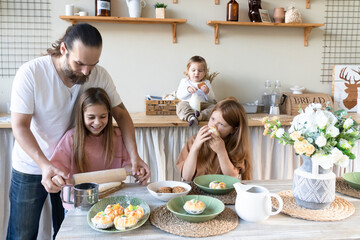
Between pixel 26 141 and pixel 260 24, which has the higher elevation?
pixel 260 24

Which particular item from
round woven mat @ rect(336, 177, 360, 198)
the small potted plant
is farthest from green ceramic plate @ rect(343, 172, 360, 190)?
the small potted plant

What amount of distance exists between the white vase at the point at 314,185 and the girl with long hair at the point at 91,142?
68 cm

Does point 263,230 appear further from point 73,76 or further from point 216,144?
point 73,76

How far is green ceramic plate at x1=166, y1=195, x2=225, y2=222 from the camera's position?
103 cm

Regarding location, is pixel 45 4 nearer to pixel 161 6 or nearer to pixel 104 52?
pixel 104 52

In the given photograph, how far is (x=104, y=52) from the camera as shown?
9.14 feet

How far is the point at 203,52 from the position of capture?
9.54 feet

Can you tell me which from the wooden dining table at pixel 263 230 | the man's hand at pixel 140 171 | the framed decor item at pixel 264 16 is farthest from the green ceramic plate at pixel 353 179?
the framed decor item at pixel 264 16

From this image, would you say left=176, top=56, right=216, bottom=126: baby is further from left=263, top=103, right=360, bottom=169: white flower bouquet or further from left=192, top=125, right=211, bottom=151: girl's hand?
left=263, top=103, right=360, bottom=169: white flower bouquet

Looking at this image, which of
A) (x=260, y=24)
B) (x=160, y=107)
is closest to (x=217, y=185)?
(x=160, y=107)

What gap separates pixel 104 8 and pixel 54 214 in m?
1.64

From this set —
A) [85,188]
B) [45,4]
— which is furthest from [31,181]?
[45,4]

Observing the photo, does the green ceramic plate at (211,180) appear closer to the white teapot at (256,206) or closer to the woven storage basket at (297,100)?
the white teapot at (256,206)

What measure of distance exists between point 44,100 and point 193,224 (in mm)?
926
